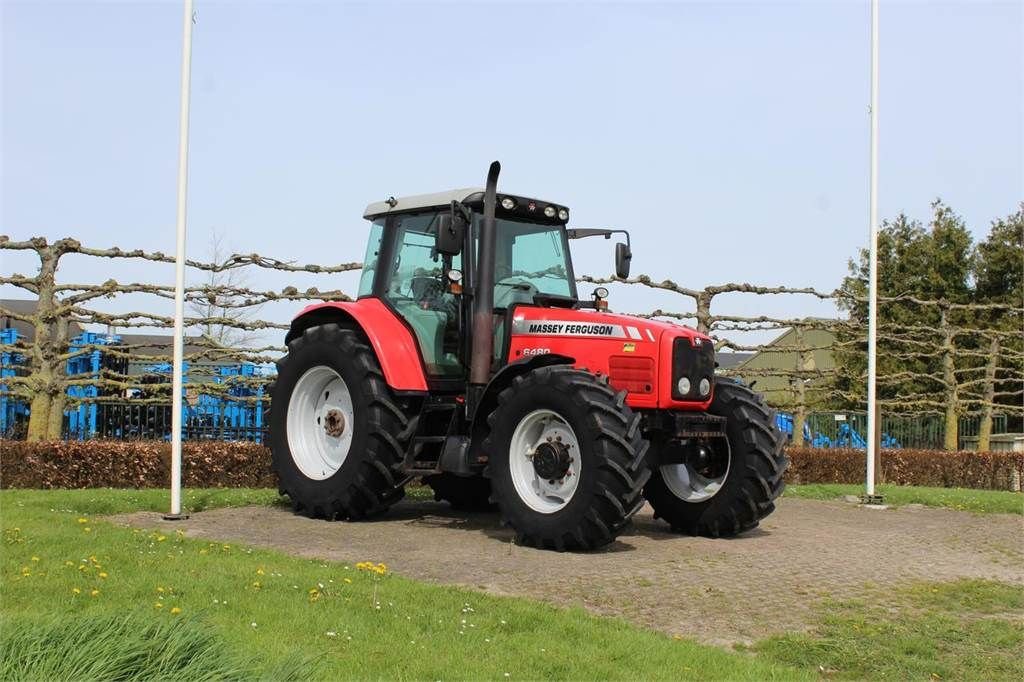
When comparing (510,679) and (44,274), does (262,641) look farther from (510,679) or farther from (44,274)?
(44,274)

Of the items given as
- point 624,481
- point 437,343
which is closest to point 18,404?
point 437,343

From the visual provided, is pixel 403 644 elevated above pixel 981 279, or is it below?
below

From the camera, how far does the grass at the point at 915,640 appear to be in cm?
567

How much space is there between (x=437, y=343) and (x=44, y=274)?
832cm

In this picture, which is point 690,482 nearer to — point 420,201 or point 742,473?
point 742,473

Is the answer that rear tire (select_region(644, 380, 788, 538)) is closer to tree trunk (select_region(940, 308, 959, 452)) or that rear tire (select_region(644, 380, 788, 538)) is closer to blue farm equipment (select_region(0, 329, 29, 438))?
blue farm equipment (select_region(0, 329, 29, 438))

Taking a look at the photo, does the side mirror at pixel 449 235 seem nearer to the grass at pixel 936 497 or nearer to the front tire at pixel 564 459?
the front tire at pixel 564 459

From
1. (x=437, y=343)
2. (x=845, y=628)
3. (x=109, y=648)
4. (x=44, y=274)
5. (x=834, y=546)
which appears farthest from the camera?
(x=44, y=274)

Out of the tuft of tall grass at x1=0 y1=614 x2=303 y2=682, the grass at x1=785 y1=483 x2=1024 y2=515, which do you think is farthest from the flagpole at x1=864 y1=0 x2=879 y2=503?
the tuft of tall grass at x1=0 y1=614 x2=303 y2=682

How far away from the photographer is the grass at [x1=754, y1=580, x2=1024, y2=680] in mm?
5668

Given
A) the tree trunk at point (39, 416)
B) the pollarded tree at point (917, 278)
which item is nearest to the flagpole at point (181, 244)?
the tree trunk at point (39, 416)

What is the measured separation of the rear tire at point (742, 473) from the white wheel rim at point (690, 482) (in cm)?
6

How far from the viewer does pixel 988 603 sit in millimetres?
7387

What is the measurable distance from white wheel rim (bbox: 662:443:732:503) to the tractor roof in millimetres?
3325
